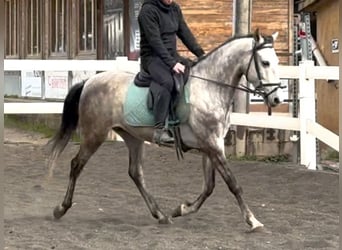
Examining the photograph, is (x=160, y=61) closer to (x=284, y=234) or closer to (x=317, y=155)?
(x=284, y=234)

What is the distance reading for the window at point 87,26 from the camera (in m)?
17.7

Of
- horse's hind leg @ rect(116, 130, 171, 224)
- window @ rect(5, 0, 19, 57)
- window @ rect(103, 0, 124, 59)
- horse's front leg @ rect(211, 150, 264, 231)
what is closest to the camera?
horse's front leg @ rect(211, 150, 264, 231)

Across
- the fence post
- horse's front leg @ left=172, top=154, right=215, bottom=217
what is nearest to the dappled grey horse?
horse's front leg @ left=172, top=154, right=215, bottom=217

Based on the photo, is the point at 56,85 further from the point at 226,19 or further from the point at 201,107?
the point at 201,107

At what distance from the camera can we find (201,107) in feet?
22.9

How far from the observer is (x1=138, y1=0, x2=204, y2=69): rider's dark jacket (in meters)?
6.95

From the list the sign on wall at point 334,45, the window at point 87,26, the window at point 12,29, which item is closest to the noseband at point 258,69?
the sign on wall at point 334,45

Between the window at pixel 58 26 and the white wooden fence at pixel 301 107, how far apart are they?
6.50m

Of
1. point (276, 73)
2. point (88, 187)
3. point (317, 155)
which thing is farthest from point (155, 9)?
point (317, 155)

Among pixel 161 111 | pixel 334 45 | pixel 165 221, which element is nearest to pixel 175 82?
pixel 161 111

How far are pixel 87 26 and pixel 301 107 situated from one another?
7864 mm

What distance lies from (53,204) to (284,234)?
2987mm

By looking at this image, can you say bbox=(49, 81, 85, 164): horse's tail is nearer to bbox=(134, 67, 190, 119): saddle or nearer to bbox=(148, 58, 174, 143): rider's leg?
bbox=(134, 67, 190, 119): saddle

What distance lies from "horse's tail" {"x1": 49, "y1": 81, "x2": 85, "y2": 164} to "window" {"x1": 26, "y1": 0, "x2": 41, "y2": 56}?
44.3 ft
